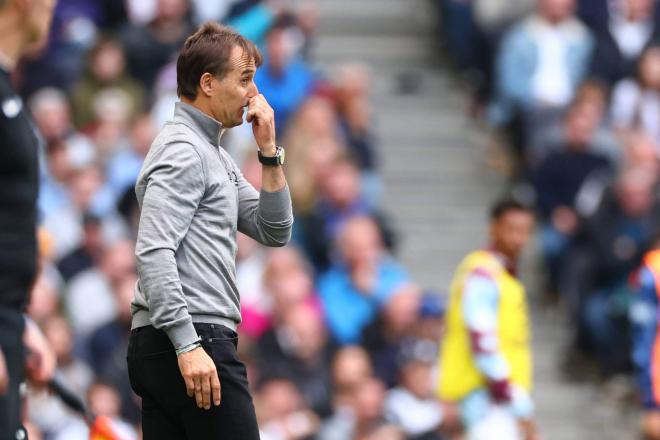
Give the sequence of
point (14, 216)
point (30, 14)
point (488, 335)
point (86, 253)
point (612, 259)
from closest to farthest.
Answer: point (14, 216)
point (30, 14)
point (488, 335)
point (86, 253)
point (612, 259)

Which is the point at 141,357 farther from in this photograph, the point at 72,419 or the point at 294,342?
the point at 294,342

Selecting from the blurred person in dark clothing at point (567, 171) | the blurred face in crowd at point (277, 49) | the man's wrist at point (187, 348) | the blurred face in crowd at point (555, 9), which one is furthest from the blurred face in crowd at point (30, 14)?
the blurred face in crowd at point (555, 9)

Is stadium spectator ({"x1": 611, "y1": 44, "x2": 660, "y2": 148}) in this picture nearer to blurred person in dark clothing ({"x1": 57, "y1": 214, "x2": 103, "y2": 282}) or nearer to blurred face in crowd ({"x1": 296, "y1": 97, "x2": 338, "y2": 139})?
blurred face in crowd ({"x1": 296, "y1": 97, "x2": 338, "y2": 139})

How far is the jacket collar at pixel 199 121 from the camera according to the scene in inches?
163

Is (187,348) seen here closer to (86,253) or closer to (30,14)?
(30,14)

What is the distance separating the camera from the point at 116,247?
931 cm

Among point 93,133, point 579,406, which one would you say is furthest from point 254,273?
point 579,406

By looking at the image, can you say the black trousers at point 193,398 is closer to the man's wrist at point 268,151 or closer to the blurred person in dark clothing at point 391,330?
the man's wrist at point 268,151

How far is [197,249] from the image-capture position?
13.3 ft

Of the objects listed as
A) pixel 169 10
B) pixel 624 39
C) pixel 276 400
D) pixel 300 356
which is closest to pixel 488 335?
pixel 276 400

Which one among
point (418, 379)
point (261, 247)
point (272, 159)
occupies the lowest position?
point (272, 159)

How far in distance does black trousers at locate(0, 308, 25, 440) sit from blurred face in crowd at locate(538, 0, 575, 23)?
8850mm

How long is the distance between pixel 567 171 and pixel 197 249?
7.96 metres

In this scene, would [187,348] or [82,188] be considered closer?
[187,348]
